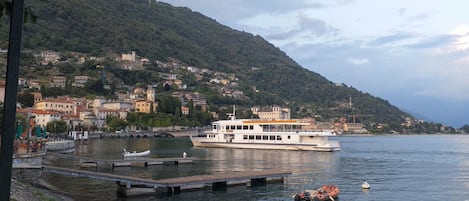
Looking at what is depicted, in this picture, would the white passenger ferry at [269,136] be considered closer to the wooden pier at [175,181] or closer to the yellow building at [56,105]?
the wooden pier at [175,181]

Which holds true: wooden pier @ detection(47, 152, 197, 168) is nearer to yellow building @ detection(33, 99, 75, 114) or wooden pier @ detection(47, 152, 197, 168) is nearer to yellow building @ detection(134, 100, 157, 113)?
yellow building @ detection(33, 99, 75, 114)

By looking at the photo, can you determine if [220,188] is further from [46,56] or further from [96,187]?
[46,56]

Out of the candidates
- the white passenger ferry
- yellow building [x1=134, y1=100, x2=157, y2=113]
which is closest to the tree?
the white passenger ferry

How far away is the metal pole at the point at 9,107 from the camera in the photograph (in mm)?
3609

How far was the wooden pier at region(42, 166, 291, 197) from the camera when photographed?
999 inches

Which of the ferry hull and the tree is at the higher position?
the tree

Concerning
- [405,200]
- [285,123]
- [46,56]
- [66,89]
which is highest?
[46,56]

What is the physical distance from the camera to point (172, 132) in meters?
127

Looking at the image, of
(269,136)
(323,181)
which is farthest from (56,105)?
(323,181)

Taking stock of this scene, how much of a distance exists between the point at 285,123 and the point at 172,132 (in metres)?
64.9

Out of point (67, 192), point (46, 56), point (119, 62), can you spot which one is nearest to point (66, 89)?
point (46, 56)

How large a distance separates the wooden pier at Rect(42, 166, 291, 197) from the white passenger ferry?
34.7 meters

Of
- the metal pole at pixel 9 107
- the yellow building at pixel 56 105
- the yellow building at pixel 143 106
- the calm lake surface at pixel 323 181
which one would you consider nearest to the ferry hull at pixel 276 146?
the calm lake surface at pixel 323 181

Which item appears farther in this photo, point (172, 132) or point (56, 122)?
point (172, 132)
